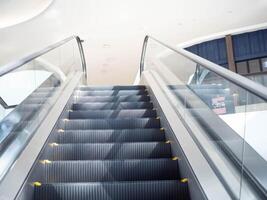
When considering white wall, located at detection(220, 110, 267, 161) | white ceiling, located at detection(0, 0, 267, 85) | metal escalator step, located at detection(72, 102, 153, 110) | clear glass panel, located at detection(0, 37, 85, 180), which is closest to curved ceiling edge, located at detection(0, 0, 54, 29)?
white ceiling, located at detection(0, 0, 267, 85)

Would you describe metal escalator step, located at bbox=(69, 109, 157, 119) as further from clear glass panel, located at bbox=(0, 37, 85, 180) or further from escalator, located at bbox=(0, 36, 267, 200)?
clear glass panel, located at bbox=(0, 37, 85, 180)

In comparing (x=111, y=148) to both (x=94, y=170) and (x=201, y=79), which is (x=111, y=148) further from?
(x=201, y=79)

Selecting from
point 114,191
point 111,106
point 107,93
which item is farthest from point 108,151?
point 107,93

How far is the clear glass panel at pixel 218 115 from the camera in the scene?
2.05 metres

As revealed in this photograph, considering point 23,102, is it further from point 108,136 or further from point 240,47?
point 240,47

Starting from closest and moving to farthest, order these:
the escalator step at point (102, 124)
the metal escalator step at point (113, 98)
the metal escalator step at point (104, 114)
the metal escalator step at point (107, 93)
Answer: the escalator step at point (102, 124), the metal escalator step at point (104, 114), the metal escalator step at point (113, 98), the metal escalator step at point (107, 93)

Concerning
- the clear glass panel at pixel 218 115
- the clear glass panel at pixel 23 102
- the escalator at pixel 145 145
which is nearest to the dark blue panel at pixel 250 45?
the clear glass panel at pixel 218 115

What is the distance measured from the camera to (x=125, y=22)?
38.5 ft

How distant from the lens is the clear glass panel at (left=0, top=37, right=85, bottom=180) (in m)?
2.65

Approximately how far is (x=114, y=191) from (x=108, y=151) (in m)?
0.79

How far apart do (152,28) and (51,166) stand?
9.92 meters

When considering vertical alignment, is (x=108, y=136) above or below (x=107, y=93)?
below

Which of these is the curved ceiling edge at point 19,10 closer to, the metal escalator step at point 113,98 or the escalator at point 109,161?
the metal escalator step at point 113,98

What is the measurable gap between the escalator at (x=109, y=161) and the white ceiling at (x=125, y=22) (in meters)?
6.49
